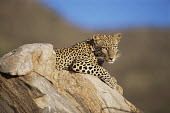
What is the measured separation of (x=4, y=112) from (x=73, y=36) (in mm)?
56240

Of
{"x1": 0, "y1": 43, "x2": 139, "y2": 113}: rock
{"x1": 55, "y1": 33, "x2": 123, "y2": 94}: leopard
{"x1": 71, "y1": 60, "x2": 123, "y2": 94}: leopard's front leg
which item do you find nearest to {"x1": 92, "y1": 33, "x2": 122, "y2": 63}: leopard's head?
{"x1": 55, "y1": 33, "x2": 123, "y2": 94}: leopard

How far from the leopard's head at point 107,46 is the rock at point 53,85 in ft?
3.61

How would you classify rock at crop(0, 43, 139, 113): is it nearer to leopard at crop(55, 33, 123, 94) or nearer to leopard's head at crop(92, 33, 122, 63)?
leopard at crop(55, 33, 123, 94)

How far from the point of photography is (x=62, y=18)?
72.7 metres

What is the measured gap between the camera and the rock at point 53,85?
10945mm

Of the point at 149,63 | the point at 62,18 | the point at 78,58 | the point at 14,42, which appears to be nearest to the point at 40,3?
the point at 62,18

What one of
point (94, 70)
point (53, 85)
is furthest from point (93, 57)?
point (53, 85)

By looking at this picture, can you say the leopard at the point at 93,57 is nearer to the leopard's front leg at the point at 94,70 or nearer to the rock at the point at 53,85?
the leopard's front leg at the point at 94,70

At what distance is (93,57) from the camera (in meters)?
13.8

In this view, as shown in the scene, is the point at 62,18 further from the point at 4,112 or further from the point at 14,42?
the point at 4,112

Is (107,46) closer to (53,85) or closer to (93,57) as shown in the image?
(93,57)

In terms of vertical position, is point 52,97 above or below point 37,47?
below

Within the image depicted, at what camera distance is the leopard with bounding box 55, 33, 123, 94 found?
13.0 metres

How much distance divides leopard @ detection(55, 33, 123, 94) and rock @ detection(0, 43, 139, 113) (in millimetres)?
311
